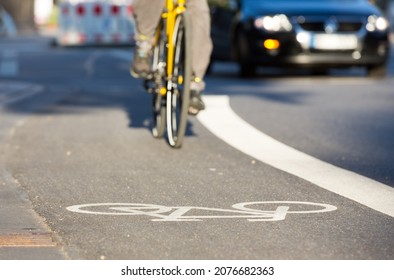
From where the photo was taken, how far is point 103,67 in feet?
70.8

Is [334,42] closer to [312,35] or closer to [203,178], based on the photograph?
[312,35]

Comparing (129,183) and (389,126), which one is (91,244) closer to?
(129,183)

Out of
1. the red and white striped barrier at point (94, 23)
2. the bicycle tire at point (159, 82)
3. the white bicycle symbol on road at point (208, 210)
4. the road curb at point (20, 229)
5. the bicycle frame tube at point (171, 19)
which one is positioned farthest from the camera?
the red and white striped barrier at point (94, 23)

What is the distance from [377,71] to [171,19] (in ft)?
30.4

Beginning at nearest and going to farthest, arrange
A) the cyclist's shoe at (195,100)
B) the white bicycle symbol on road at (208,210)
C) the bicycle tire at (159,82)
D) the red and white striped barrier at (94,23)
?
the white bicycle symbol on road at (208,210) < the cyclist's shoe at (195,100) < the bicycle tire at (159,82) < the red and white striped barrier at (94,23)

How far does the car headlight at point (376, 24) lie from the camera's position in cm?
1839

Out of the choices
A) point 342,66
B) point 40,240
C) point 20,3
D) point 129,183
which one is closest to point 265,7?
point 342,66

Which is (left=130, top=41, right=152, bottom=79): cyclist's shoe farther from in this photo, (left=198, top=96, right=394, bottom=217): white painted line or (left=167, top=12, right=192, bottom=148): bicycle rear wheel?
(left=198, top=96, right=394, bottom=217): white painted line

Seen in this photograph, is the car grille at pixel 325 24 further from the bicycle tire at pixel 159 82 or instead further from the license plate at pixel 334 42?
the bicycle tire at pixel 159 82

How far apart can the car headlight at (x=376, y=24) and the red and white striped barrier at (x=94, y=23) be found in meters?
15.4

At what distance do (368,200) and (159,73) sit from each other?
3.32m

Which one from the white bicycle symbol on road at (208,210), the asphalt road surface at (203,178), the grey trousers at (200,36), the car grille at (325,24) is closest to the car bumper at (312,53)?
the car grille at (325,24)

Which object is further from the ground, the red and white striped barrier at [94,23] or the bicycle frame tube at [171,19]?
the bicycle frame tube at [171,19]

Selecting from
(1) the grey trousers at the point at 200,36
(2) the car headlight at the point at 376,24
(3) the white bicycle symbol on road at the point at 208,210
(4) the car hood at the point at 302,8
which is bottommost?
(2) the car headlight at the point at 376,24
